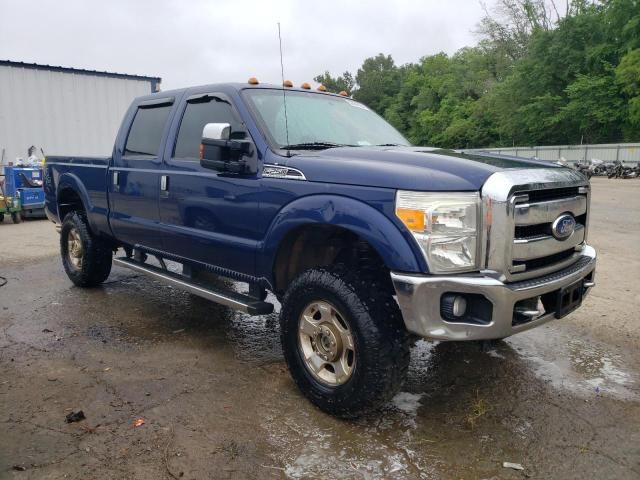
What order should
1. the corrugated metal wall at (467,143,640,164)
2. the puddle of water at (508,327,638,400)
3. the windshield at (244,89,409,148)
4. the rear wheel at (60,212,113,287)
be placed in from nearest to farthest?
the puddle of water at (508,327,638,400), the windshield at (244,89,409,148), the rear wheel at (60,212,113,287), the corrugated metal wall at (467,143,640,164)

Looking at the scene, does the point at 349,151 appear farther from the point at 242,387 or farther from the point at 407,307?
the point at 242,387

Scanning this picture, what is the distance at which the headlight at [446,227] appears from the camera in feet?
9.11

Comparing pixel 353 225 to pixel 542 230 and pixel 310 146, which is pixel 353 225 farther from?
pixel 542 230

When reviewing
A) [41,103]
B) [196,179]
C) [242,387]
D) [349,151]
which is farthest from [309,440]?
[41,103]

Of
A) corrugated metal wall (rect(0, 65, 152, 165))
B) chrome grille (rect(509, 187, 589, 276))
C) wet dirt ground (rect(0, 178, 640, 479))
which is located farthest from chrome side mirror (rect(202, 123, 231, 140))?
corrugated metal wall (rect(0, 65, 152, 165))

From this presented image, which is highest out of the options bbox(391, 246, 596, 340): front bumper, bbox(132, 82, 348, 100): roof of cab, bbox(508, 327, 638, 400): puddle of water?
bbox(132, 82, 348, 100): roof of cab

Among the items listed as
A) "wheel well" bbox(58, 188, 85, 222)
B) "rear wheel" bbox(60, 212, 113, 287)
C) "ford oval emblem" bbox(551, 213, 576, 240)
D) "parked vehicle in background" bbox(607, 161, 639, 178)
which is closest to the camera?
"ford oval emblem" bbox(551, 213, 576, 240)

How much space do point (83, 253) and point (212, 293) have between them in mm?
2543

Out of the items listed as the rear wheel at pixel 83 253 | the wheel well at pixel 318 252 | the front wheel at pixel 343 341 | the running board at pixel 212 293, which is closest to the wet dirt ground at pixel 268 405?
the front wheel at pixel 343 341

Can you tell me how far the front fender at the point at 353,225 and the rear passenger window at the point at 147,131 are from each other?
1849 mm

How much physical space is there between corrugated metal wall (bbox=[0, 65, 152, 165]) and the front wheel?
12.6 meters

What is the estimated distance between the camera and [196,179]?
4078 millimetres

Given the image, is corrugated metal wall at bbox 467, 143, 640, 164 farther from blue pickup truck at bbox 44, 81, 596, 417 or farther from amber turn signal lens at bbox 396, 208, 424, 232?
amber turn signal lens at bbox 396, 208, 424, 232

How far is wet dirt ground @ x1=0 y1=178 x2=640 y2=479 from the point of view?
2736mm
